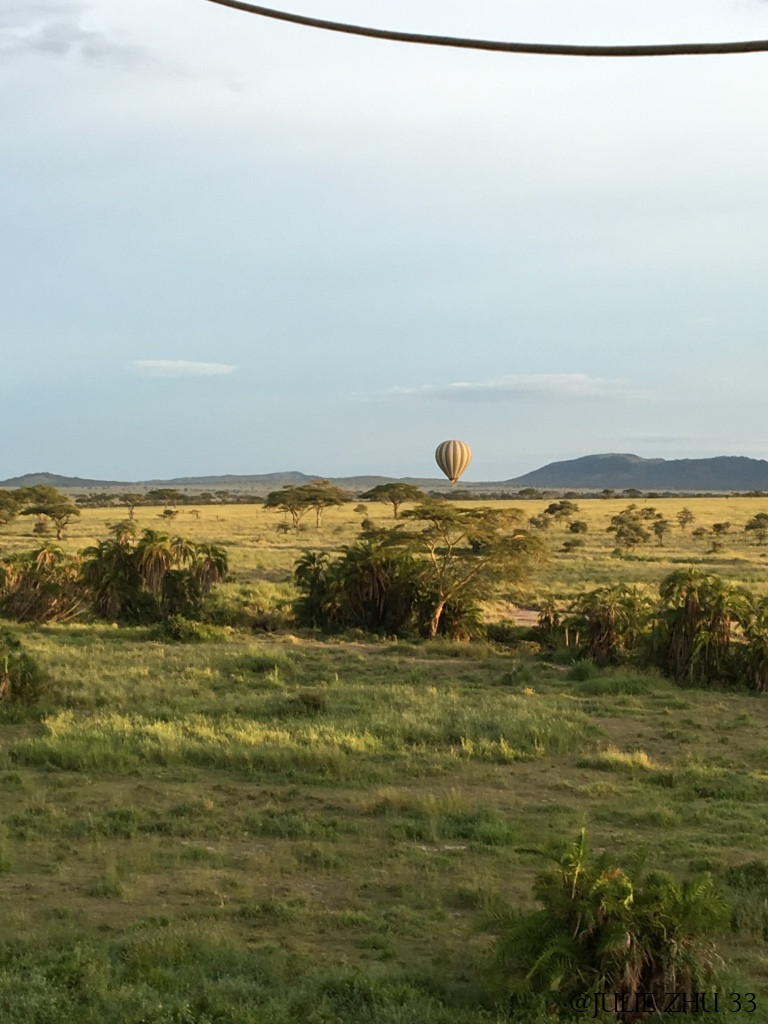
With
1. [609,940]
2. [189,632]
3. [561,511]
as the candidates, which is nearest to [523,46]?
[609,940]

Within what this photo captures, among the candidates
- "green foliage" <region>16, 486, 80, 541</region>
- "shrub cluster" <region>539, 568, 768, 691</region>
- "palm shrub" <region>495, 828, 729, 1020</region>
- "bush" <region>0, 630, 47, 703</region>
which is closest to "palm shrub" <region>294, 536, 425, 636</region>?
"shrub cluster" <region>539, 568, 768, 691</region>

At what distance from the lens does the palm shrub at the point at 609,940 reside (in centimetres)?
618

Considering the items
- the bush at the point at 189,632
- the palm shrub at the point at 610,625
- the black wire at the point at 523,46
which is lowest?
the bush at the point at 189,632

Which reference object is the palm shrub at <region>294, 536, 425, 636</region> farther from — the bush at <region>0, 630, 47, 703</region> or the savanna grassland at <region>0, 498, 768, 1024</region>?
the bush at <region>0, 630, 47, 703</region>

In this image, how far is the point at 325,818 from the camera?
10.3m

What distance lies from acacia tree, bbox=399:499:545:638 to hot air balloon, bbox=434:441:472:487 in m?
22.0

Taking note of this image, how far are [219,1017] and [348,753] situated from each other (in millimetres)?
6764

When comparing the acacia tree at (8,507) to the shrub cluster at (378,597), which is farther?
the acacia tree at (8,507)

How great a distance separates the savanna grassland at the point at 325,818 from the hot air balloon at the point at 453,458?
2673 cm

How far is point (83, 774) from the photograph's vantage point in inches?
461

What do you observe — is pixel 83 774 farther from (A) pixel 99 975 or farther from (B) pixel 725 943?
(B) pixel 725 943

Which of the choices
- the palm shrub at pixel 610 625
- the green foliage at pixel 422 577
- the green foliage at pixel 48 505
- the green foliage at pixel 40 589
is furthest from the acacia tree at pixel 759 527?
the green foliage at pixel 40 589

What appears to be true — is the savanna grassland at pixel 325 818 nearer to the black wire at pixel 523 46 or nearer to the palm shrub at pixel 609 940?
the palm shrub at pixel 609 940

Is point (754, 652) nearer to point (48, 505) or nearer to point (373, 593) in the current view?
point (373, 593)
